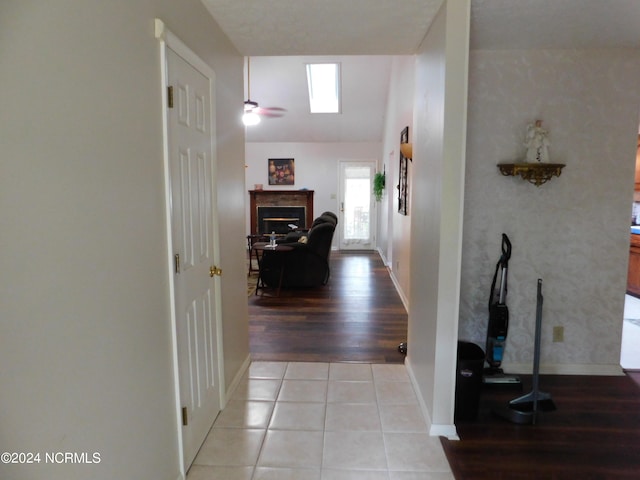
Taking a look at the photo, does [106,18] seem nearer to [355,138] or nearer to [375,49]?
[375,49]

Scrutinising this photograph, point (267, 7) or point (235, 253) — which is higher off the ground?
point (267, 7)

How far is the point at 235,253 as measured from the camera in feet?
9.10

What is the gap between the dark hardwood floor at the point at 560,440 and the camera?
1.92 meters

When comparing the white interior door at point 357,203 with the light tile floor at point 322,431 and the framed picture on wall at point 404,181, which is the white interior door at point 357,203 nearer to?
the framed picture on wall at point 404,181

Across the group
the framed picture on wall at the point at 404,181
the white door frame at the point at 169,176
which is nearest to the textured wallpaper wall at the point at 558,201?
the framed picture on wall at the point at 404,181

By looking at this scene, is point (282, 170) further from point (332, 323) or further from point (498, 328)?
point (498, 328)

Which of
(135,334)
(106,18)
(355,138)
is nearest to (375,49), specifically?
(106,18)

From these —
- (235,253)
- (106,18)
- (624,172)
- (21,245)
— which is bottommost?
(235,253)

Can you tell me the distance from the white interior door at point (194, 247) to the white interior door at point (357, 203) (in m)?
6.94

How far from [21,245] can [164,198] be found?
77 centimetres

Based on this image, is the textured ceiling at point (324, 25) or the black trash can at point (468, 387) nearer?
the textured ceiling at point (324, 25)

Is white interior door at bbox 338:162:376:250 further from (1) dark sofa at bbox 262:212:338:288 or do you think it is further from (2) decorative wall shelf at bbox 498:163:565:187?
(2) decorative wall shelf at bbox 498:163:565:187

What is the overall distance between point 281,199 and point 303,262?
3957mm

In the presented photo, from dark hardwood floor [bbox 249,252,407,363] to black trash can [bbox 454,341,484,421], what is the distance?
869 mm
